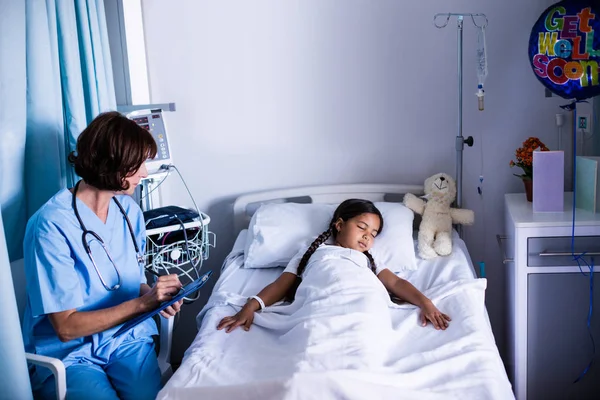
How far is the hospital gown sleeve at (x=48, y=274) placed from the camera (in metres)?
1.85

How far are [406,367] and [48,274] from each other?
105 centimetres

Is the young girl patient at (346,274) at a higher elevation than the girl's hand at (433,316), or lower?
higher

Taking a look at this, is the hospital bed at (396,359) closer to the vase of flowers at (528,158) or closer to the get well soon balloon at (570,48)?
the vase of flowers at (528,158)

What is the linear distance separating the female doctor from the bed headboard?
926 millimetres

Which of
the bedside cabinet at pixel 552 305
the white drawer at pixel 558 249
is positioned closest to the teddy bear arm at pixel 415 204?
the bedside cabinet at pixel 552 305

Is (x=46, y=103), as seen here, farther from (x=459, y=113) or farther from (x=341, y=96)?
(x=459, y=113)

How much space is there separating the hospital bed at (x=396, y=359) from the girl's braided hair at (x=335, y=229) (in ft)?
0.49

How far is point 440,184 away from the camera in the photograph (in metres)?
2.81

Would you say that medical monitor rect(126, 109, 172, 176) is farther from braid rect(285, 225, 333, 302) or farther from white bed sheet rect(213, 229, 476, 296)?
braid rect(285, 225, 333, 302)

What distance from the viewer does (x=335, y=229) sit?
261 cm

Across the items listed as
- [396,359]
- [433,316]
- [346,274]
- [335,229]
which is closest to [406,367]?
[396,359]

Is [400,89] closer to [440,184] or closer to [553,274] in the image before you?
[440,184]

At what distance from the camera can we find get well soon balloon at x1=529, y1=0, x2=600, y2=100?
235cm

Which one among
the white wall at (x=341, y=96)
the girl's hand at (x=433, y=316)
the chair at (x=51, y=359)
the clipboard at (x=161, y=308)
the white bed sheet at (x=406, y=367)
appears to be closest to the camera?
the white bed sheet at (x=406, y=367)
